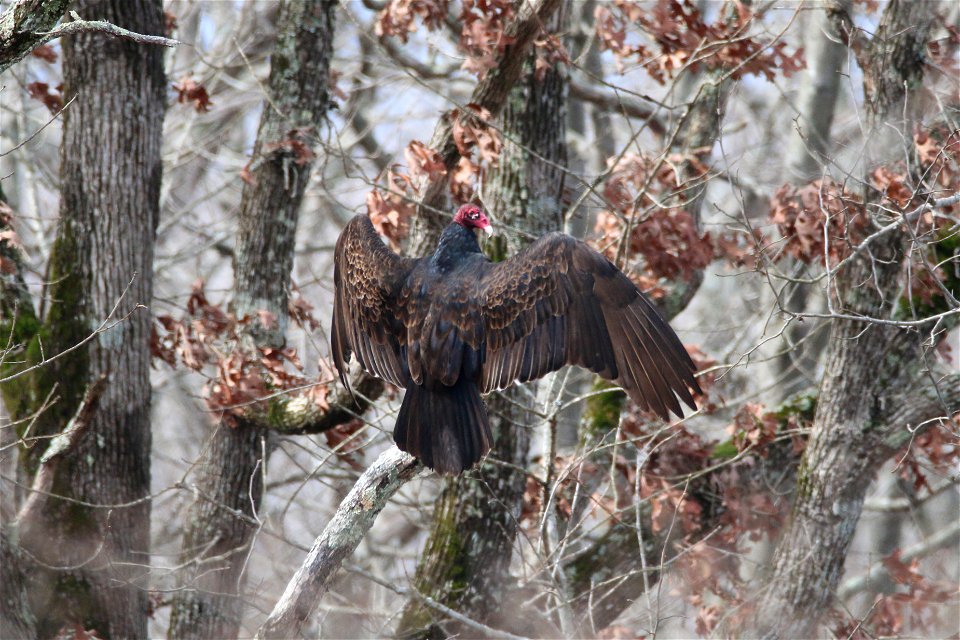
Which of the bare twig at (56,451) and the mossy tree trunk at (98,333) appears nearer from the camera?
the bare twig at (56,451)

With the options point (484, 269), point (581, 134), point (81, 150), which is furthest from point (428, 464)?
point (581, 134)

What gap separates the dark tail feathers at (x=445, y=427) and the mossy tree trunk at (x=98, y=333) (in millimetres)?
1369

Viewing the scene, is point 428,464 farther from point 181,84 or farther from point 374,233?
point 181,84

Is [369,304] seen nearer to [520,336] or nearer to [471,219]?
[471,219]

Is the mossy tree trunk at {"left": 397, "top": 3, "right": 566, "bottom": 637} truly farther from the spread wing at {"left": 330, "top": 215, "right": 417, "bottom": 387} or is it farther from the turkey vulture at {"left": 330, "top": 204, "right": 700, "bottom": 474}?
the turkey vulture at {"left": 330, "top": 204, "right": 700, "bottom": 474}

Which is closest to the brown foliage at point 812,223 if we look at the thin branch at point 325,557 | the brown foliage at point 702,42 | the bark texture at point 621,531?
the bark texture at point 621,531

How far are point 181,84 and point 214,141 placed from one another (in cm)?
231

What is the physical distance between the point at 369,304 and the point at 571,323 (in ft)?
2.42

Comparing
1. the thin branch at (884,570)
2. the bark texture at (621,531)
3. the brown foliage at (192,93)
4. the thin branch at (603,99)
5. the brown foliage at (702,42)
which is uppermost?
the thin branch at (603,99)

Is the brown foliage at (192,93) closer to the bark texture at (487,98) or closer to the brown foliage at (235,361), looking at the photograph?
the brown foliage at (235,361)

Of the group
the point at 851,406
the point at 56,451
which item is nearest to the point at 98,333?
the point at 56,451

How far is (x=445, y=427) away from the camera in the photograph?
326 cm

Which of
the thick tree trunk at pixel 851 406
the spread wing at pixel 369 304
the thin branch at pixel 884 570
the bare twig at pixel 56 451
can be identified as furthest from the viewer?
the thin branch at pixel 884 570

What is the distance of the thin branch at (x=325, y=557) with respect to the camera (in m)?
2.76
